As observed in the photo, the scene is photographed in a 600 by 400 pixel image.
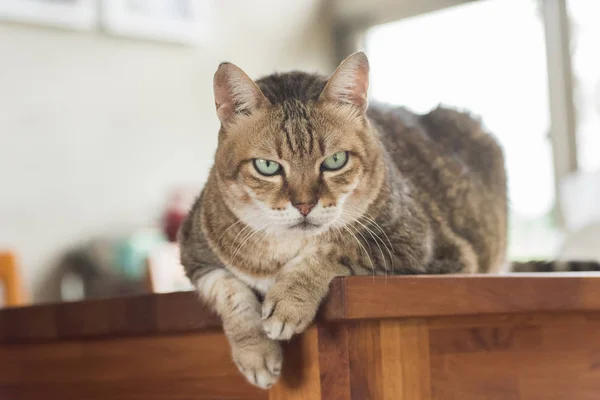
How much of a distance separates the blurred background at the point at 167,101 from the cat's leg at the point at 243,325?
1.52 meters

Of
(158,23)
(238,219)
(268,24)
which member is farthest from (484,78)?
(238,219)

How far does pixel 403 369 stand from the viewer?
33.8 inches

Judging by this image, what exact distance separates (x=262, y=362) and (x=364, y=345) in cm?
12

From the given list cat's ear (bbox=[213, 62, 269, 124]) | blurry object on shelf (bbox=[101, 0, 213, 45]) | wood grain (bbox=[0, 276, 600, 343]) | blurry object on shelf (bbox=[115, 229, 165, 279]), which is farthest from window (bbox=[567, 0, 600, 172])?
cat's ear (bbox=[213, 62, 269, 124])

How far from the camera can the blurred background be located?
265 centimetres

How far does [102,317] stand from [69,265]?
173cm

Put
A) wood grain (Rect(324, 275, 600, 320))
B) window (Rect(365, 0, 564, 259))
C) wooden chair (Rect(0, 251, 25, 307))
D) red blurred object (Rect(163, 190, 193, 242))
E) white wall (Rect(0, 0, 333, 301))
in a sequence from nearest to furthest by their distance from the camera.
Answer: wood grain (Rect(324, 275, 600, 320)), wooden chair (Rect(0, 251, 25, 307)), white wall (Rect(0, 0, 333, 301)), red blurred object (Rect(163, 190, 193, 242)), window (Rect(365, 0, 564, 259))

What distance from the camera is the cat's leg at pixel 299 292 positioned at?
0.83 m

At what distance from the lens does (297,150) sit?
3.13 ft

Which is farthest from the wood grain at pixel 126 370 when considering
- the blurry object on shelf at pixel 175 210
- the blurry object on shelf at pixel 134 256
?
the blurry object on shelf at pixel 175 210

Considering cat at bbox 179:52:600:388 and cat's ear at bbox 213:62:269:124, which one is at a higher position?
cat's ear at bbox 213:62:269:124

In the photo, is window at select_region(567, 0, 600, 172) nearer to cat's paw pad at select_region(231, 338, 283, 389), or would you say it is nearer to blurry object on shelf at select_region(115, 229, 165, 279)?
blurry object on shelf at select_region(115, 229, 165, 279)

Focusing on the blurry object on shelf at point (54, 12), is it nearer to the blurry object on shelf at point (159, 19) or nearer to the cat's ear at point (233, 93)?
the blurry object on shelf at point (159, 19)

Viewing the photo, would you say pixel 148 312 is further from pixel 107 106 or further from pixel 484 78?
pixel 484 78
